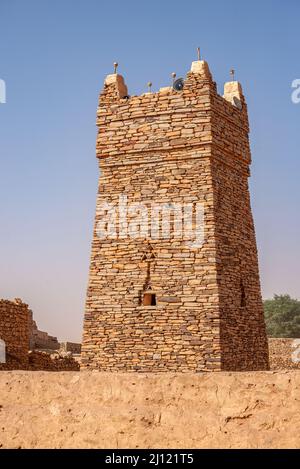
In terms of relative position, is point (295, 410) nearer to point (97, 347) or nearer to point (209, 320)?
point (209, 320)

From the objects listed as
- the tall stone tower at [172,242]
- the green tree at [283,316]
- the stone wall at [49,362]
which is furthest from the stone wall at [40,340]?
the green tree at [283,316]

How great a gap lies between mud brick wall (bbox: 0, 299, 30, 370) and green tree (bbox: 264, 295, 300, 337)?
140ft

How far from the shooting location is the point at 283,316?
2406 inches

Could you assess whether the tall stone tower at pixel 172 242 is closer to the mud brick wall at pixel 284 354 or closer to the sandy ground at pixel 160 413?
the sandy ground at pixel 160 413

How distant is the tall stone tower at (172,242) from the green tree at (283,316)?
1754 inches

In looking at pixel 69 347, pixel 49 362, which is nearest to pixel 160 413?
pixel 49 362

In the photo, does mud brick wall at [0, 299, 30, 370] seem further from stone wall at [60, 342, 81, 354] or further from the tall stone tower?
stone wall at [60, 342, 81, 354]

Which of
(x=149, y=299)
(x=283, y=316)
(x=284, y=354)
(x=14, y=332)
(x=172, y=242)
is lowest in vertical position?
(x=284, y=354)

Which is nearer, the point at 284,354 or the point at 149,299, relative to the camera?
the point at 149,299

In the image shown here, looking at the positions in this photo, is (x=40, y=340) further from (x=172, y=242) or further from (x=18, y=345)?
(x=172, y=242)

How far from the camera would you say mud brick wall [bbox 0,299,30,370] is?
18312 mm

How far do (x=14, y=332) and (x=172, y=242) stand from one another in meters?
6.23

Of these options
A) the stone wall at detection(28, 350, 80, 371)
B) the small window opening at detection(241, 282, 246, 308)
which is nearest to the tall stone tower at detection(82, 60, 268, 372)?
the small window opening at detection(241, 282, 246, 308)

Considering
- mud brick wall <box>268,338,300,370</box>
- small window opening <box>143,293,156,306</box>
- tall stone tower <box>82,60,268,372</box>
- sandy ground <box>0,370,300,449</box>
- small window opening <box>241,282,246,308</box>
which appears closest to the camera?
sandy ground <box>0,370,300,449</box>
